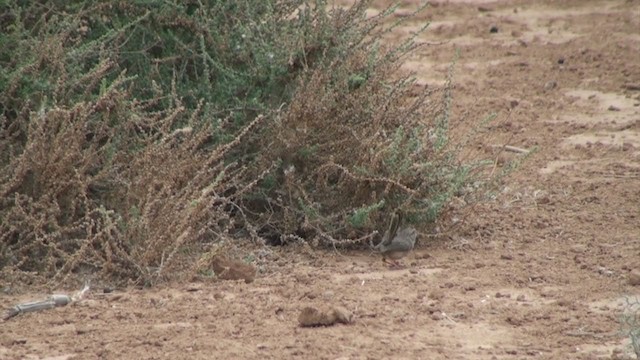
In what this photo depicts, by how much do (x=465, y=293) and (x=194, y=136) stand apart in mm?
1282

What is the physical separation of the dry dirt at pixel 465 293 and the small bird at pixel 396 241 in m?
0.07

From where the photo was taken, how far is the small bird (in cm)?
591

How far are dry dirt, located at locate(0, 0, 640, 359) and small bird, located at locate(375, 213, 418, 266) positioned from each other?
0.07m

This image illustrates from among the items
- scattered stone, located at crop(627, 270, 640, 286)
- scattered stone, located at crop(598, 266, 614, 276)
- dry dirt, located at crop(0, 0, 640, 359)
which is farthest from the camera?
scattered stone, located at crop(598, 266, 614, 276)

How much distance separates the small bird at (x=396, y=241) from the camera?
5.91 meters

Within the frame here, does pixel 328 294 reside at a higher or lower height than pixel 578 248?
higher

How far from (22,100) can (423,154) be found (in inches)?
66.4

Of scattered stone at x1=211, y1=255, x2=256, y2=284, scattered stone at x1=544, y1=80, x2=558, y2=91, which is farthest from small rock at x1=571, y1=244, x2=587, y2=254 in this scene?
scattered stone at x1=544, y1=80, x2=558, y2=91

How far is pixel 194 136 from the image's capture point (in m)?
5.71

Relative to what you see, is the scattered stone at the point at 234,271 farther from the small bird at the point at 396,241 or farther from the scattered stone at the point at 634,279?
the scattered stone at the point at 634,279

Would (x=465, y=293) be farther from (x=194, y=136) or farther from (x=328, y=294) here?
(x=194, y=136)

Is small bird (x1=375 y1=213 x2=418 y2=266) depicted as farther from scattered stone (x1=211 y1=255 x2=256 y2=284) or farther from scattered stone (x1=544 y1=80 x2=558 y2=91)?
scattered stone (x1=544 y1=80 x2=558 y2=91)

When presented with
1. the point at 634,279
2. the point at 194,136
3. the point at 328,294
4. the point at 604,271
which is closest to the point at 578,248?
the point at 604,271

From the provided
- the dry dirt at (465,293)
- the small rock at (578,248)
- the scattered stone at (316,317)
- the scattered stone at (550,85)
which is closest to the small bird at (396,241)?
the dry dirt at (465,293)
